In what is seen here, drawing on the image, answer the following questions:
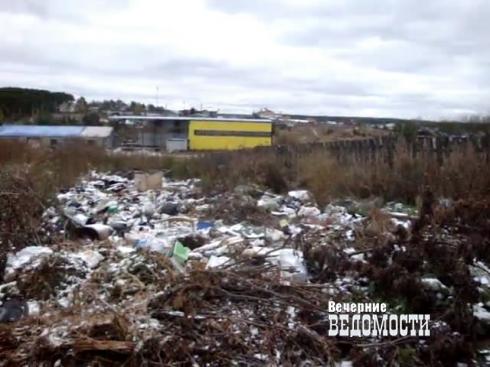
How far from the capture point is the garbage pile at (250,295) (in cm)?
304

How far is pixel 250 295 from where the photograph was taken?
11.7 ft

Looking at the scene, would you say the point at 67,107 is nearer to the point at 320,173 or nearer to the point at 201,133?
the point at 201,133

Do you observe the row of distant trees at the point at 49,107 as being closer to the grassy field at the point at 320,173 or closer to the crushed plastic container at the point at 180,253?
the grassy field at the point at 320,173

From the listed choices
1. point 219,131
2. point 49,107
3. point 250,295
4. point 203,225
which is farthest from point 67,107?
point 250,295

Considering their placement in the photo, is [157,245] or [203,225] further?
[203,225]

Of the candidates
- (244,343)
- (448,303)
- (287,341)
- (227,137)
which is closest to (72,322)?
(244,343)

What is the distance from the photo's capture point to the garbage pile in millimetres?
3037

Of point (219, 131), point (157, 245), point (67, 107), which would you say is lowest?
point (219, 131)

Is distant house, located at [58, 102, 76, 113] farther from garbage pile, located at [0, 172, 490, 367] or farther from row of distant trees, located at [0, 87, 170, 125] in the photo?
garbage pile, located at [0, 172, 490, 367]

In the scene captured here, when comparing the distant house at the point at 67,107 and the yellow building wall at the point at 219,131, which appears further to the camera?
the distant house at the point at 67,107

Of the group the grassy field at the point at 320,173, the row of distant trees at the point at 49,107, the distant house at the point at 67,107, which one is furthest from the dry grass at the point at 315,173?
the distant house at the point at 67,107

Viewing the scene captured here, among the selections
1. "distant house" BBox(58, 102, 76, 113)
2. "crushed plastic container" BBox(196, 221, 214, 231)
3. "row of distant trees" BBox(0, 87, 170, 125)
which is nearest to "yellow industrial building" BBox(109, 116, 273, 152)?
"row of distant trees" BBox(0, 87, 170, 125)

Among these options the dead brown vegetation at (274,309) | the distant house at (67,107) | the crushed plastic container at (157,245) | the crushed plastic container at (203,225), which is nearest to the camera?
the dead brown vegetation at (274,309)

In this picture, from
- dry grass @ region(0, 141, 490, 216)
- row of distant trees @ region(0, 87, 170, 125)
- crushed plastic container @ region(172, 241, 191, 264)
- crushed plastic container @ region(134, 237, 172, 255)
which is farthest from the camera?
row of distant trees @ region(0, 87, 170, 125)
